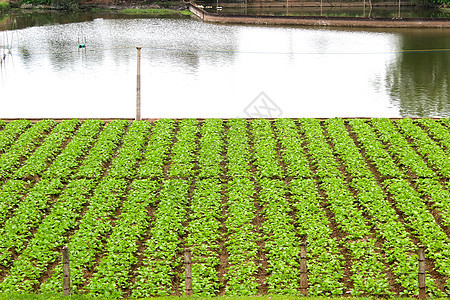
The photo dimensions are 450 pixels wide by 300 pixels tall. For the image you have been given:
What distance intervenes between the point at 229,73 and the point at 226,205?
32.4m

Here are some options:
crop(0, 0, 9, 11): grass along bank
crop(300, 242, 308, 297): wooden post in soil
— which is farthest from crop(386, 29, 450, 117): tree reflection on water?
crop(0, 0, 9, 11): grass along bank

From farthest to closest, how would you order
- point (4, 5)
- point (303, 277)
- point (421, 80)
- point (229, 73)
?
point (4, 5), point (229, 73), point (421, 80), point (303, 277)

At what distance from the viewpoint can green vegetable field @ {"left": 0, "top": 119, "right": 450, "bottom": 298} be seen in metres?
17.4

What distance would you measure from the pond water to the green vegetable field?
33.9 feet

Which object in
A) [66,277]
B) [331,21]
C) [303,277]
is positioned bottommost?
[303,277]

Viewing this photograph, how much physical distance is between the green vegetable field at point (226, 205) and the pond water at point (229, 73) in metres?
10.3

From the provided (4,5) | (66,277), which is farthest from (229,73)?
(4,5)

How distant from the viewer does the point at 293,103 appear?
42750 millimetres

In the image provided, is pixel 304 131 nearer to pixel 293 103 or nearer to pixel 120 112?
pixel 293 103

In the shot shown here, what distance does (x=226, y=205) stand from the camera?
22.3m

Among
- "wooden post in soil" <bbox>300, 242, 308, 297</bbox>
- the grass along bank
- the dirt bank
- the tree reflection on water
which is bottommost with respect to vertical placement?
"wooden post in soil" <bbox>300, 242, 308, 297</bbox>

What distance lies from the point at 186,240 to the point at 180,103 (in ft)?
80.8

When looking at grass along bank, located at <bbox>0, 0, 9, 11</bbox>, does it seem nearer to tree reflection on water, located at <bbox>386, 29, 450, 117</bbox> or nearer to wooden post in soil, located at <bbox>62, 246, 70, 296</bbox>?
tree reflection on water, located at <bbox>386, 29, 450, 117</bbox>

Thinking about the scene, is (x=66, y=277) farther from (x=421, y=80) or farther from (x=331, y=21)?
(x=331, y=21)
